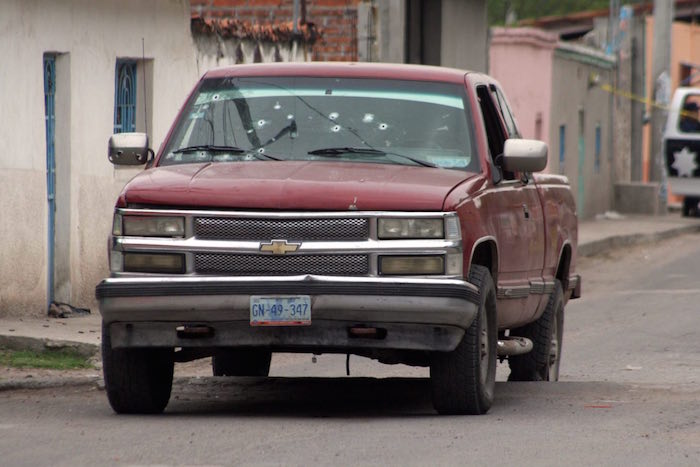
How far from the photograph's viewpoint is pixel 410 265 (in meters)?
8.01

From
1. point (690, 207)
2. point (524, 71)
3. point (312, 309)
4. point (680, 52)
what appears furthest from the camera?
point (680, 52)

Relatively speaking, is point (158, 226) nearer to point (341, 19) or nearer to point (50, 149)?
point (50, 149)

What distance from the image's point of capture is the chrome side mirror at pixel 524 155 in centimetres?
905

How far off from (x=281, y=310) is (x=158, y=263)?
2.25ft

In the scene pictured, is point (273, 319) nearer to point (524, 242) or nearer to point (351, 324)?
point (351, 324)

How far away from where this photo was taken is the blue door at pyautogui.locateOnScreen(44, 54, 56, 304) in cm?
1497

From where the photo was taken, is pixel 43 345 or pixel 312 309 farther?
pixel 43 345

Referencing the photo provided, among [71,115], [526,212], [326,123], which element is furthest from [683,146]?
[326,123]

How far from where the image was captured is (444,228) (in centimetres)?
805

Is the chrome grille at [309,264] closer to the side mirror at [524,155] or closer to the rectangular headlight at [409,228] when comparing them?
the rectangular headlight at [409,228]

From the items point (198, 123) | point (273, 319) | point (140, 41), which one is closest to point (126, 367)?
point (273, 319)

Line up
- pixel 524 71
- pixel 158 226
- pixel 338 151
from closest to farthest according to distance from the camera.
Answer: pixel 158 226
pixel 338 151
pixel 524 71

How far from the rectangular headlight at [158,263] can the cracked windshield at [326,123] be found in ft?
3.07


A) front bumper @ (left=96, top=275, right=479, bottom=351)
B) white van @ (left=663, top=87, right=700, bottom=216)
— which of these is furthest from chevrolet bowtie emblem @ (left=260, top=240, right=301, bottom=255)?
white van @ (left=663, top=87, right=700, bottom=216)
